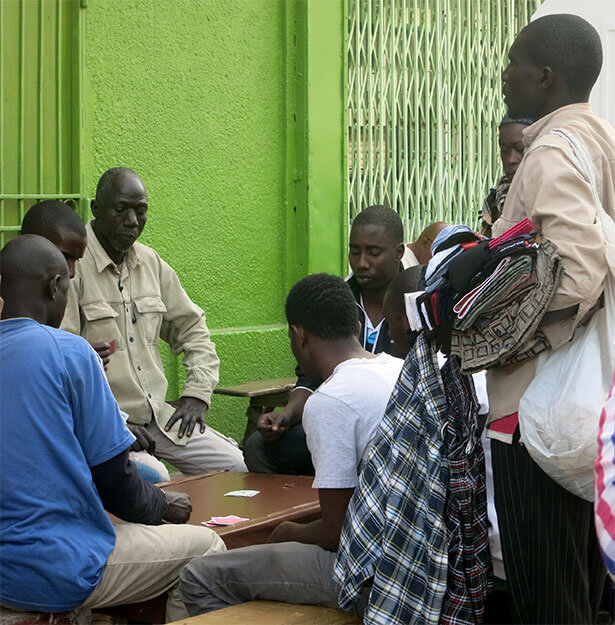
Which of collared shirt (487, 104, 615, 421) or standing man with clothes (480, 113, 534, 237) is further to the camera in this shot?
standing man with clothes (480, 113, 534, 237)

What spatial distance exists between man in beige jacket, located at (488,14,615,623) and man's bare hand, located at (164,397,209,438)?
2419 mm

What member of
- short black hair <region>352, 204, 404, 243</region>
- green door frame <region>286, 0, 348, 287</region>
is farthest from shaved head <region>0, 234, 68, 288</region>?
green door frame <region>286, 0, 348, 287</region>

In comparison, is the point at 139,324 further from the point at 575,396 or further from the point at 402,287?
the point at 575,396

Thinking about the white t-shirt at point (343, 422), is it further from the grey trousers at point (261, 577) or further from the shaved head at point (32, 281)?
the shaved head at point (32, 281)

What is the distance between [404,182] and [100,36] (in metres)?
3.00

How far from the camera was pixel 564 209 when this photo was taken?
2.54 m

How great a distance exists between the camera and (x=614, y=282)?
101 inches

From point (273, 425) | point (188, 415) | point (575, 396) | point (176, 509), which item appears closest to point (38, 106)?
point (188, 415)

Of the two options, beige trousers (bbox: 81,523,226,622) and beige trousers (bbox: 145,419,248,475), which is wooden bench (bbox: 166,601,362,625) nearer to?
beige trousers (bbox: 81,523,226,622)

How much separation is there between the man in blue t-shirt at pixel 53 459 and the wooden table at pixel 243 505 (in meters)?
0.29

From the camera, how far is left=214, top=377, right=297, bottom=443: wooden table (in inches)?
229

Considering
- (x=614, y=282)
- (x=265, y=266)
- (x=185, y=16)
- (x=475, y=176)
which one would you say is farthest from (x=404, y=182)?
(x=614, y=282)

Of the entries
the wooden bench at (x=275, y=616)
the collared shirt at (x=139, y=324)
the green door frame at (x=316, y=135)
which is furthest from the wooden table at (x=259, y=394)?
the wooden bench at (x=275, y=616)

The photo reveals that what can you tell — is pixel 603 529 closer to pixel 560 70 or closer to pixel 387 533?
pixel 387 533
